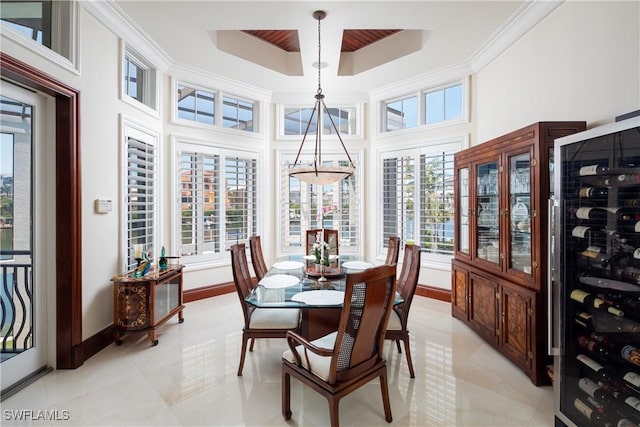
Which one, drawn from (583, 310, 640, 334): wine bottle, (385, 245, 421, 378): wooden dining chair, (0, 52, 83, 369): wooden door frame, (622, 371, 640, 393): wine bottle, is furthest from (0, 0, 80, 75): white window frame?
(622, 371, 640, 393): wine bottle

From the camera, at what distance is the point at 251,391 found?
2.39m

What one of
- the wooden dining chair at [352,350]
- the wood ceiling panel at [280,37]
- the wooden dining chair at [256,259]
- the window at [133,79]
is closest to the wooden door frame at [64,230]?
the window at [133,79]

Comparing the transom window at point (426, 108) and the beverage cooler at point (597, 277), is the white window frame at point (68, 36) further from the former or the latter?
the transom window at point (426, 108)

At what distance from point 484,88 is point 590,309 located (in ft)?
10.1

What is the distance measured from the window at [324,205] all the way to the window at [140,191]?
1985 mm

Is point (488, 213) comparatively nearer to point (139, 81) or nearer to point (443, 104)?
point (443, 104)

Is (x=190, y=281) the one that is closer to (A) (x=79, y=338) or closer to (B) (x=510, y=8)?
(A) (x=79, y=338)

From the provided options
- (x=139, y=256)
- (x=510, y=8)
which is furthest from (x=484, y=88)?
(x=139, y=256)

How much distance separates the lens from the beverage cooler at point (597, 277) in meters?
1.64

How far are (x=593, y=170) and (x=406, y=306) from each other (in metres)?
1.58

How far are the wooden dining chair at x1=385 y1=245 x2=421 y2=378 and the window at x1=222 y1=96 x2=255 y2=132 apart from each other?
349 cm

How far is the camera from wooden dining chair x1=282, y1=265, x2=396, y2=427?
1727 millimetres

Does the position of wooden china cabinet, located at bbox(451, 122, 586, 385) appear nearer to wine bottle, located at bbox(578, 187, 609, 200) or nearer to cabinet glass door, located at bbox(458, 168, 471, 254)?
cabinet glass door, located at bbox(458, 168, 471, 254)

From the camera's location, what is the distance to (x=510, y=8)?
2963 millimetres
